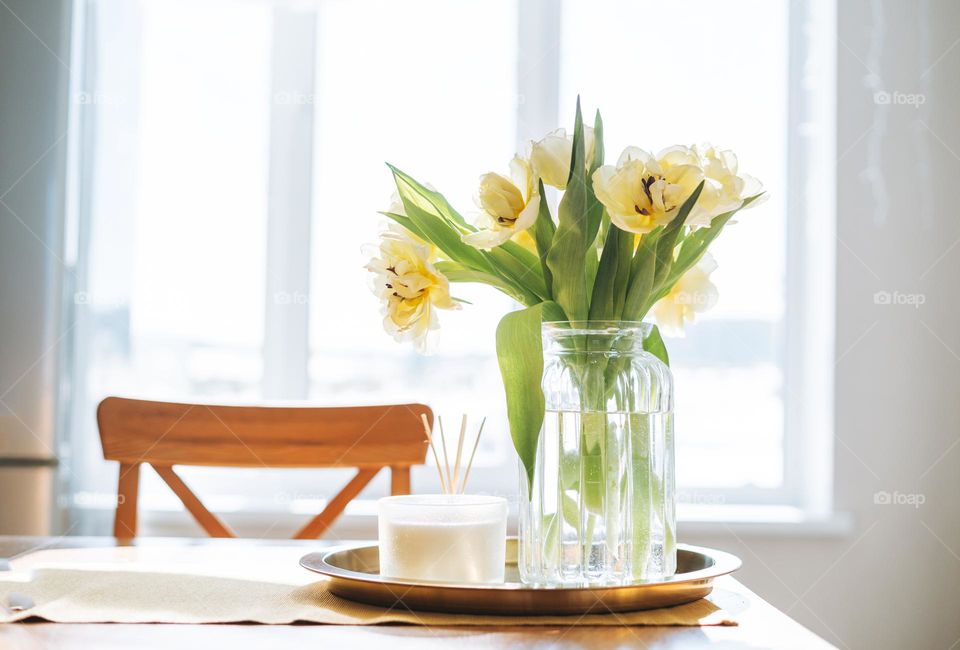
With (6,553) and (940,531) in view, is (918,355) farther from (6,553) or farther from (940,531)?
(6,553)

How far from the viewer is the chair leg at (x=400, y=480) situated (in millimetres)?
1298

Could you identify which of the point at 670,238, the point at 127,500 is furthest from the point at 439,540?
the point at 127,500

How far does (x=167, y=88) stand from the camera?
2.10 metres

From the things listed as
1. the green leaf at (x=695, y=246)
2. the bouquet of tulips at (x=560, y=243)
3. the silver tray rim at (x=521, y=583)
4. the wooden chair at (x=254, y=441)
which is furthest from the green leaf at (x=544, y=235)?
the wooden chair at (x=254, y=441)

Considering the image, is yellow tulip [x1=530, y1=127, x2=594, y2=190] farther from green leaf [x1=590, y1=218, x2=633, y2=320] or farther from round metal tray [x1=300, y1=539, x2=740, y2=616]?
round metal tray [x1=300, y1=539, x2=740, y2=616]

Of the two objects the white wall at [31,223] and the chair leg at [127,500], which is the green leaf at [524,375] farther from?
the white wall at [31,223]

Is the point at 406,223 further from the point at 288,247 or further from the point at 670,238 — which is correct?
the point at 288,247

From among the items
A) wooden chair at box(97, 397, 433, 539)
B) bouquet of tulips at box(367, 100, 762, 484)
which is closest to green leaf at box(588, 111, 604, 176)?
bouquet of tulips at box(367, 100, 762, 484)

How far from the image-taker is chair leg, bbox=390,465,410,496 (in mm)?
1298

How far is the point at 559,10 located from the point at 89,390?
4.24ft

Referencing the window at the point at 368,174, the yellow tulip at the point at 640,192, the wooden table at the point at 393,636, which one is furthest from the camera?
the window at the point at 368,174

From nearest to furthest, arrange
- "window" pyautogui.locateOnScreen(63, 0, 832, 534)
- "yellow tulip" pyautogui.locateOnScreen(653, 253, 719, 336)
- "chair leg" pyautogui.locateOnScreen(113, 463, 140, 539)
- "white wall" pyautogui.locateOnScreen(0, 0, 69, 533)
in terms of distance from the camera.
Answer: "yellow tulip" pyautogui.locateOnScreen(653, 253, 719, 336)
"chair leg" pyautogui.locateOnScreen(113, 463, 140, 539)
"white wall" pyautogui.locateOnScreen(0, 0, 69, 533)
"window" pyautogui.locateOnScreen(63, 0, 832, 534)

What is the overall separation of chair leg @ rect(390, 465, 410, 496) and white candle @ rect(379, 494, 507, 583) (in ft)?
1.84

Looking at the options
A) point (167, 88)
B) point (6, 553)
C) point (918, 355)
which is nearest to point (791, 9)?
point (918, 355)
